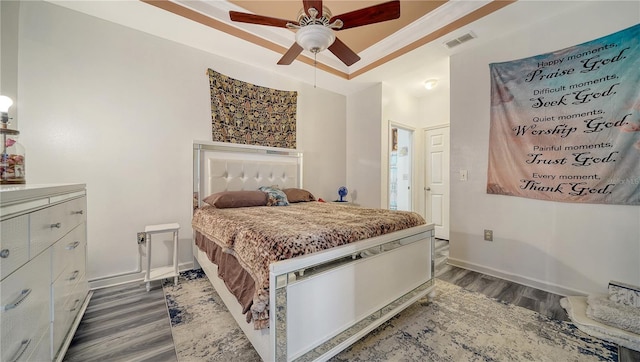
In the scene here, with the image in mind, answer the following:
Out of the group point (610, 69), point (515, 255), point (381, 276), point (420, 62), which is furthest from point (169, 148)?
point (610, 69)

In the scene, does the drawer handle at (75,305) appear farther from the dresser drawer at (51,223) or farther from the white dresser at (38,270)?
the dresser drawer at (51,223)

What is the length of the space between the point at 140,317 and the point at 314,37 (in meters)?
2.63

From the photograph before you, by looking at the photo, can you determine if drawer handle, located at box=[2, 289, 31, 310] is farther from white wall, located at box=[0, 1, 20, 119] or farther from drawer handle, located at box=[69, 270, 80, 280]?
white wall, located at box=[0, 1, 20, 119]

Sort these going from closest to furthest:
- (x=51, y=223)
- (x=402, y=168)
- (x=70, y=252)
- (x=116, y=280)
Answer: (x=51, y=223) < (x=70, y=252) < (x=116, y=280) < (x=402, y=168)

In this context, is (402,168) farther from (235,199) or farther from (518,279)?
(235,199)

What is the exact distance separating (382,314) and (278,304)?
89cm

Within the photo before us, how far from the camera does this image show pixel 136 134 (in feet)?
7.93

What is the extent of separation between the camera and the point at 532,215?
2.35m

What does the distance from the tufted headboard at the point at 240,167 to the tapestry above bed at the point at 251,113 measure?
0.41ft

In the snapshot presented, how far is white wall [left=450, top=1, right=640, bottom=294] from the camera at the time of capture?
193 centimetres

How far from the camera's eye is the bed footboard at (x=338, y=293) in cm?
111

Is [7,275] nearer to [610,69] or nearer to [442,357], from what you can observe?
[442,357]

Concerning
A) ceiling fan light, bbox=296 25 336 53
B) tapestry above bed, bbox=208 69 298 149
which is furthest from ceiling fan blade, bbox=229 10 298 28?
tapestry above bed, bbox=208 69 298 149

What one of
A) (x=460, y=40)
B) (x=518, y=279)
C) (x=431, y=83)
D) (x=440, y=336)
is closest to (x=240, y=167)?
(x=440, y=336)
